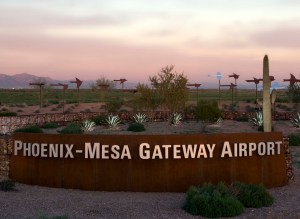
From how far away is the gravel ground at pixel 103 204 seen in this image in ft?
41.0

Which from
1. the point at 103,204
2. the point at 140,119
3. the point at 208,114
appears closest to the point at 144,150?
the point at 103,204

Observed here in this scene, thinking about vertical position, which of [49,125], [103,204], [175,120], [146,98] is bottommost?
[103,204]

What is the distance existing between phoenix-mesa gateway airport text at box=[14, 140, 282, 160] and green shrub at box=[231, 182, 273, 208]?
201cm

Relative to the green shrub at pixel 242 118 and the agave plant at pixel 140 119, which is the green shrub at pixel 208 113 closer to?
the agave plant at pixel 140 119

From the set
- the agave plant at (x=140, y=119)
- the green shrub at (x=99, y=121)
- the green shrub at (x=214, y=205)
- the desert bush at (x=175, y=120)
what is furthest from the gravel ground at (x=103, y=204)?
the agave plant at (x=140, y=119)

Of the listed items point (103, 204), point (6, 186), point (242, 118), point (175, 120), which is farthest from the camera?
point (242, 118)

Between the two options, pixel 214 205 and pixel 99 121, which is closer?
pixel 214 205

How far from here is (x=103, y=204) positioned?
1374 cm

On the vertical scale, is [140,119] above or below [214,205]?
above

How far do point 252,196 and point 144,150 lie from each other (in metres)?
3.62

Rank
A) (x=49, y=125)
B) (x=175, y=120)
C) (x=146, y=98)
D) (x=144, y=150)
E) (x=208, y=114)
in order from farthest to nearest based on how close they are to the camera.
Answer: (x=146, y=98)
(x=175, y=120)
(x=208, y=114)
(x=49, y=125)
(x=144, y=150)

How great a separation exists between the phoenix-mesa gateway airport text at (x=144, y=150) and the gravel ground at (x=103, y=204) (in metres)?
1.11

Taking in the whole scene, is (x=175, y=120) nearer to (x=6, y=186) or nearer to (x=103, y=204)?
(x=6, y=186)

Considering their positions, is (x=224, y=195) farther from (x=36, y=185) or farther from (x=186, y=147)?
(x=36, y=185)
